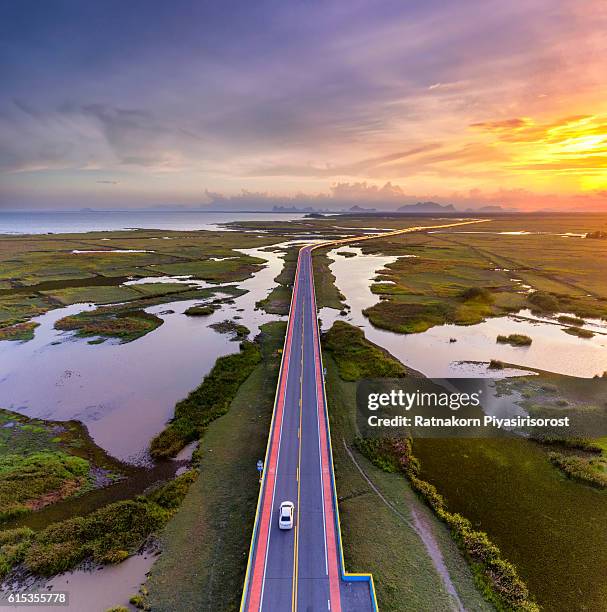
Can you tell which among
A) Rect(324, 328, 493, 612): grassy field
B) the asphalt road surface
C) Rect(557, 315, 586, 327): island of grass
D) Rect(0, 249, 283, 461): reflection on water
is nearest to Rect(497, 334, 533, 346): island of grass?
Rect(557, 315, 586, 327): island of grass

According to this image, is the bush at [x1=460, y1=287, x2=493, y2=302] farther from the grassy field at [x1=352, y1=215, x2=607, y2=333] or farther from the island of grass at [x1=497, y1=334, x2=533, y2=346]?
the island of grass at [x1=497, y1=334, x2=533, y2=346]

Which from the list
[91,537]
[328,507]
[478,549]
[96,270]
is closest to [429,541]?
[478,549]

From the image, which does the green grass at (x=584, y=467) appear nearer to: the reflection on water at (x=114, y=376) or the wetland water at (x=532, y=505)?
the wetland water at (x=532, y=505)

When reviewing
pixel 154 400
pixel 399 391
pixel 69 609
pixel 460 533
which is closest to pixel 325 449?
pixel 460 533

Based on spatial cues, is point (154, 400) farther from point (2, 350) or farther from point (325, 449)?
point (2, 350)

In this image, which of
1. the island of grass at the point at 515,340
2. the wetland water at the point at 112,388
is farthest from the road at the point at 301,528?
the island of grass at the point at 515,340
